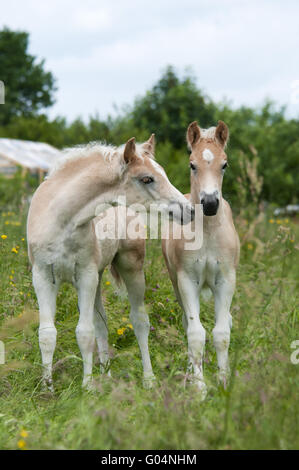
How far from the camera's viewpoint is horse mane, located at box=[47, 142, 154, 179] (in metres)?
4.38

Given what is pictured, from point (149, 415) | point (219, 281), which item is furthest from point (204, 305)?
point (149, 415)

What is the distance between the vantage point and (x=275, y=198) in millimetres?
24781

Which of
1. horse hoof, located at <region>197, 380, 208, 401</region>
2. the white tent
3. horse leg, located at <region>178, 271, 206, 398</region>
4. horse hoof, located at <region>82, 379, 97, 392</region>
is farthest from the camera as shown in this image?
the white tent

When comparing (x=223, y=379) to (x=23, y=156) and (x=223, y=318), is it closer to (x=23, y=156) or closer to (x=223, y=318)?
(x=223, y=318)

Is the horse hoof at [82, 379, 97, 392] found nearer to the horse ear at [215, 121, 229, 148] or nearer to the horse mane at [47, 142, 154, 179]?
the horse mane at [47, 142, 154, 179]

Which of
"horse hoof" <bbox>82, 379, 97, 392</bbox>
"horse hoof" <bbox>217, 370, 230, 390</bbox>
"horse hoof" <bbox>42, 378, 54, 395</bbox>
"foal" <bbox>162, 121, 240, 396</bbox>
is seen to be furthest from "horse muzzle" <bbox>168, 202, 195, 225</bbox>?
"horse hoof" <bbox>42, 378, 54, 395</bbox>

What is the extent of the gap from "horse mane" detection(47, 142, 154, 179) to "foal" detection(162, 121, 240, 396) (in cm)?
47

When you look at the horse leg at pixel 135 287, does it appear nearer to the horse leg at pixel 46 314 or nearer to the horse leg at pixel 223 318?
the horse leg at pixel 223 318

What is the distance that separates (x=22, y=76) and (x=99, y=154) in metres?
49.3

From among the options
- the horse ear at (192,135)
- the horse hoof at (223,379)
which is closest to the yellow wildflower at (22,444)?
the horse hoof at (223,379)

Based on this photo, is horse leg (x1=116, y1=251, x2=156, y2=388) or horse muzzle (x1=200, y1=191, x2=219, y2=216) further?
horse leg (x1=116, y1=251, x2=156, y2=388)

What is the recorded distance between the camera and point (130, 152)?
14.1 ft

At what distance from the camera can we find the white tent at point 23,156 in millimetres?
26094

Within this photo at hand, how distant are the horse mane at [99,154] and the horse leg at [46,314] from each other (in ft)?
2.97
